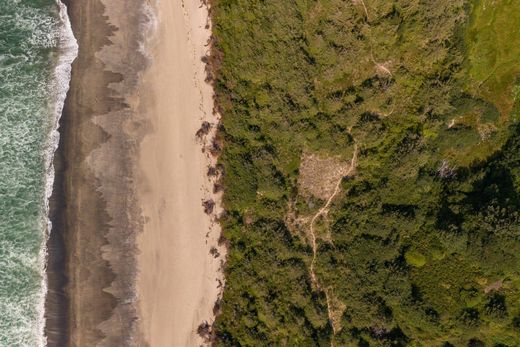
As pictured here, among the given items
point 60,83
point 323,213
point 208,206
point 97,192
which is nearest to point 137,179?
point 97,192

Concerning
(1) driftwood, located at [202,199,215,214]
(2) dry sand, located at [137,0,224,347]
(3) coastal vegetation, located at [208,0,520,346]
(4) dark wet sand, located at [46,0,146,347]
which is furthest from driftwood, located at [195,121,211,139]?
(1) driftwood, located at [202,199,215,214]

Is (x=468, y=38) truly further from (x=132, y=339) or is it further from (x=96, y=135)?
(x=132, y=339)

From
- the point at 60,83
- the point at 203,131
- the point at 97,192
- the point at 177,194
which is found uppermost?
the point at 60,83

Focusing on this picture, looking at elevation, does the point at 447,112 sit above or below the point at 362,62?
below

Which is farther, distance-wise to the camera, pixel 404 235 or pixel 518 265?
pixel 404 235

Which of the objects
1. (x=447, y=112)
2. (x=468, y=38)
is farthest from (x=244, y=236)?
(x=468, y=38)

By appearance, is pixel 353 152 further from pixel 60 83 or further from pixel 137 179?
pixel 60 83

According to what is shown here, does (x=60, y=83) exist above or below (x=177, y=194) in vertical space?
above
